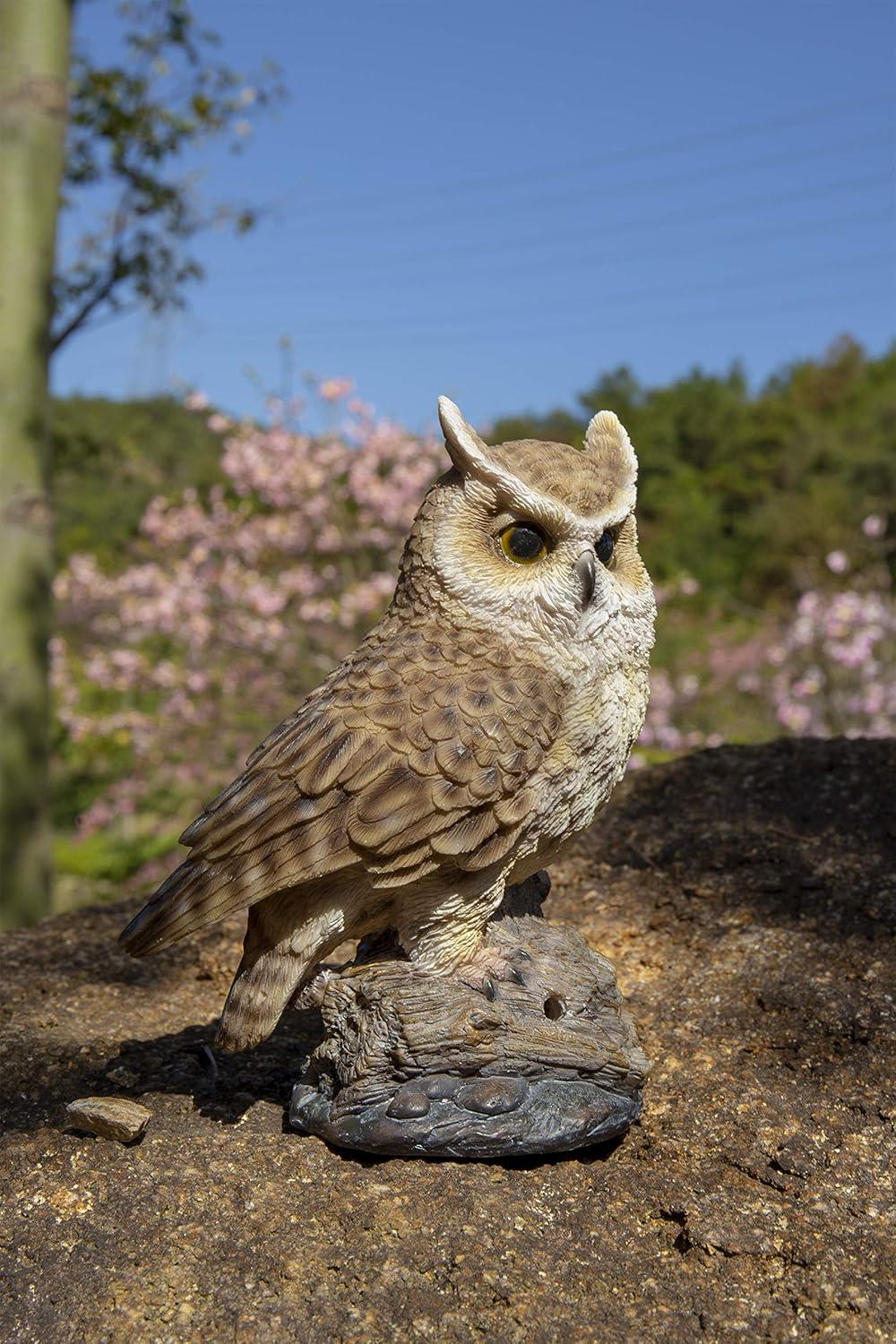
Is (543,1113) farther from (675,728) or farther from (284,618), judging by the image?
(675,728)

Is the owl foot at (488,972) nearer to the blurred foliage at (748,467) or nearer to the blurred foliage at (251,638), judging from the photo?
the blurred foliage at (251,638)

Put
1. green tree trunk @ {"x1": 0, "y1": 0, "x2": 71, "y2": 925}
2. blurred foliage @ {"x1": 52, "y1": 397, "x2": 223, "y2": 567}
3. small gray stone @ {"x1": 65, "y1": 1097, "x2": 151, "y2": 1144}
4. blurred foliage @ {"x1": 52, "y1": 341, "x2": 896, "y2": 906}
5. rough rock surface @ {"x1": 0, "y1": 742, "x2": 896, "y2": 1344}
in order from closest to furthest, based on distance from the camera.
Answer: rough rock surface @ {"x1": 0, "y1": 742, "x2": 896, "y2": 1344}, small gray stone @ {"x1": 65, "y1": 1097, "x2": 151, "y2": 1144}, green tree trunk @ {"x1": 0, "y1": 0, "x2": 71, "y2": 925}, blurred foliage @ {"x1": 52, "y1": 397, "x2": 223, "y2": 567}, blurred foliage @ {"x1": 52, "y1": 341, "x2": 896, "y2": 906}

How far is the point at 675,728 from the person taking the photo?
28.0 feet

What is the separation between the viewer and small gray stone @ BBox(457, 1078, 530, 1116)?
216 centimetres

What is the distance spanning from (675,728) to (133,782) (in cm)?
418

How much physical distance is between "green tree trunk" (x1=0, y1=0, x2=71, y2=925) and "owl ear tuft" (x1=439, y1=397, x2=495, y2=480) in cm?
285

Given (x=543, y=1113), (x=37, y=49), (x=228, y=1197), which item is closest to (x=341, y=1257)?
(x=228, y=1197)

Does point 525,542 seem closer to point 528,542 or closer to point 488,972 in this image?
point 528,542

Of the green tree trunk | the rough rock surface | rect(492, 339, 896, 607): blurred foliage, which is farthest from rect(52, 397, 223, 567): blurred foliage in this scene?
rect(492, 339, 896, 607): blurred foliage

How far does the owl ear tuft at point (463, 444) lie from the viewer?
2139 millimetres

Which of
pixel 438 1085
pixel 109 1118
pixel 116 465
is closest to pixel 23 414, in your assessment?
pixel 116 465

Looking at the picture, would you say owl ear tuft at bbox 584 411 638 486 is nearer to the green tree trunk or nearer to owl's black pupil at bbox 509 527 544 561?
owl's black pupil at bbox 509 527 544 561

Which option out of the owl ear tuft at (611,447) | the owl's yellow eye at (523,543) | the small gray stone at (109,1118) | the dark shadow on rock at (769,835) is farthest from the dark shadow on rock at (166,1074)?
the owl ear tuft at (611,447)

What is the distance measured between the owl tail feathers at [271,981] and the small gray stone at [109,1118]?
21 cm
